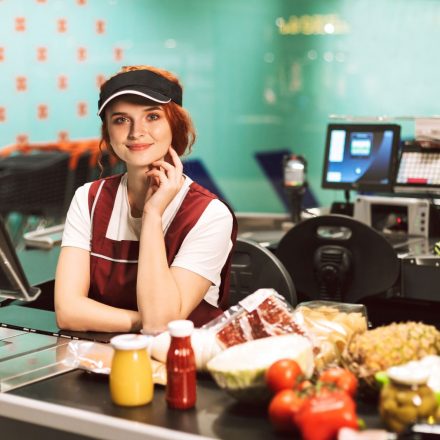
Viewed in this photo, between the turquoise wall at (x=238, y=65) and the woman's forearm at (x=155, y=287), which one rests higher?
the turquoise wall at (x=238, y=65)

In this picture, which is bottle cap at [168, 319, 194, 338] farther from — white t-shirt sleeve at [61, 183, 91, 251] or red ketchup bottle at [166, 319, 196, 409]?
white t-shirt sleeve at [61, 183, 91, 251]

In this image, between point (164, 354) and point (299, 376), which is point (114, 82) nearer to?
point (164, 354)

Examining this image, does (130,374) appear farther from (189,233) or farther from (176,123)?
(176,123)

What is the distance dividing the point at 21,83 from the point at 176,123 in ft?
18.1

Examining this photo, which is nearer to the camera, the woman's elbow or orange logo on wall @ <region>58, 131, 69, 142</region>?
the woman's elbow

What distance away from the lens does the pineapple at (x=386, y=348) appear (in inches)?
66.7

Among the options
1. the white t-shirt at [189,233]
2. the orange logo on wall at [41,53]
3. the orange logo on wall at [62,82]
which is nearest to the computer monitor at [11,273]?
the white t-shirt at [189,233]

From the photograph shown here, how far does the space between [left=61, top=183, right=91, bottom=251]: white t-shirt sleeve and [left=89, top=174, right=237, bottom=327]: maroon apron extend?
0.02m

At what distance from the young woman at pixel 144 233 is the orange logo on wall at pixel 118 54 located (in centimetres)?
503

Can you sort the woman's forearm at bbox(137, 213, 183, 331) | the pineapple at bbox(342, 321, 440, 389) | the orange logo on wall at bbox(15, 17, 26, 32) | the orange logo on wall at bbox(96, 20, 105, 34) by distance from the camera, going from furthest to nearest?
the orange logo on wall at bbox(15, 17, 26, 32) → the orange logo on wall at bbox(96, 20, 105, 34) → the woman's forearm at bbox(137, 213, 183, 331) → the pineapple at bbox(342, 321, 440, 389)

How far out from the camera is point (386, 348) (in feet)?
5.63

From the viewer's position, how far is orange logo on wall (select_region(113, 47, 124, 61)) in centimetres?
740

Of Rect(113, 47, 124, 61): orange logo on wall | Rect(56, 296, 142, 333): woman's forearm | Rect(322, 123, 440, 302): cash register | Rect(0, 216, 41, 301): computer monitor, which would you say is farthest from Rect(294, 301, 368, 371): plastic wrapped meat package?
Rect(113, 47, 124, 61): orange logo on wall

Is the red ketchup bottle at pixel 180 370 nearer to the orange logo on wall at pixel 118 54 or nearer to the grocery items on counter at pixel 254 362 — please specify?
the grocery items on counter at pixel 254 362
